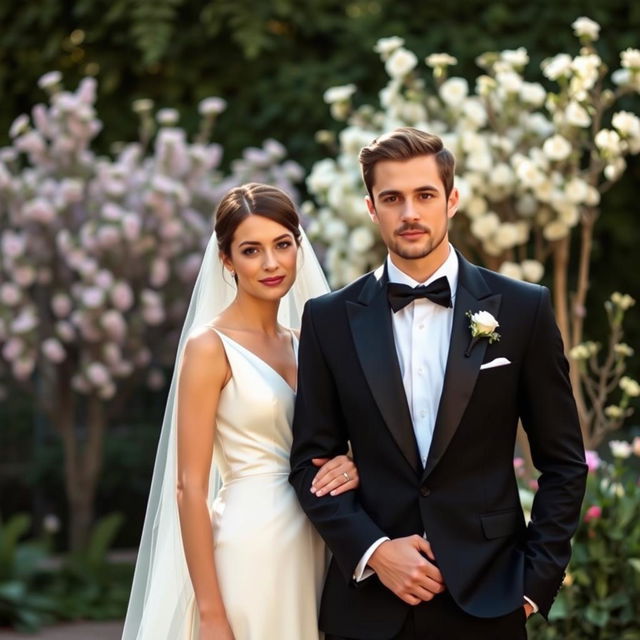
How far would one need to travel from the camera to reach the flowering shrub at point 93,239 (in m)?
7.95

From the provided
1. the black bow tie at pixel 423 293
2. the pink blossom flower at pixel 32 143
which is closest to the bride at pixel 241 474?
the black bow tie at pixel 423 293

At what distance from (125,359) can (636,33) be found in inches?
148

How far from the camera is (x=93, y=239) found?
7.86 m

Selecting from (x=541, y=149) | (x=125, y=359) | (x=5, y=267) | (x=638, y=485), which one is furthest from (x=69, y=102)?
(x=638, y=485)

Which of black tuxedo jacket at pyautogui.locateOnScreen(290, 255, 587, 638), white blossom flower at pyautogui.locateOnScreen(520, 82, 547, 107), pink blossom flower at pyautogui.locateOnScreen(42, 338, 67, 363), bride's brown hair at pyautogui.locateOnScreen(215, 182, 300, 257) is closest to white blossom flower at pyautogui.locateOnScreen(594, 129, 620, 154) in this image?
white blossom flower at pyautogui.locateOnScreen(520, 82, 547, 107)

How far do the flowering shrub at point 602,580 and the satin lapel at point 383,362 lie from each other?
7.05 ft

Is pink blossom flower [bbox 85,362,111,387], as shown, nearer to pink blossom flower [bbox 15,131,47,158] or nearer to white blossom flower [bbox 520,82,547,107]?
pink blossom flower [bbox 15,131,47,158]

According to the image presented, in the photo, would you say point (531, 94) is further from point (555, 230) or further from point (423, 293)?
point (423, 293)

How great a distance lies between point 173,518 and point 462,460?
3.05 feet

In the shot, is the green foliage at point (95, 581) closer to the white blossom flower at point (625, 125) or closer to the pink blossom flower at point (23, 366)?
the pink blossom flower at point (23, 366)

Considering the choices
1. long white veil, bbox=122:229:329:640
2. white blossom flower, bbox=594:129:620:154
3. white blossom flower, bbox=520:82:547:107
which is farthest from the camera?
white blossom flower, bbox=520:82:547:107

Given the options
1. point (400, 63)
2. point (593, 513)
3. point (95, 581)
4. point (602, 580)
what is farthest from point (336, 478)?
point (95, 581)

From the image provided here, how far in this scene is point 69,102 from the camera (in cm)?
804

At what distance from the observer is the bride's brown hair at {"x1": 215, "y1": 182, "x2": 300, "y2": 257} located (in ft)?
11.1
